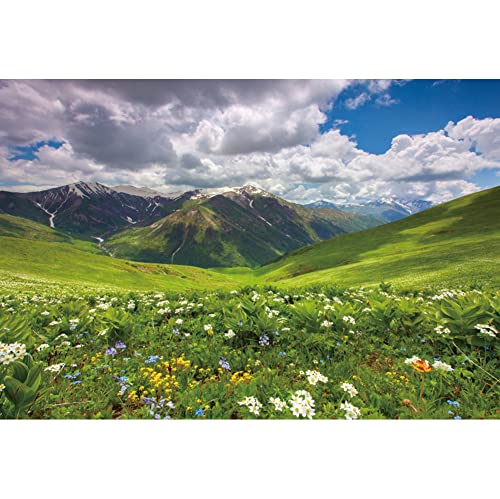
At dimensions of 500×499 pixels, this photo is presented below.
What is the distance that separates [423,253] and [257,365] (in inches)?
1501

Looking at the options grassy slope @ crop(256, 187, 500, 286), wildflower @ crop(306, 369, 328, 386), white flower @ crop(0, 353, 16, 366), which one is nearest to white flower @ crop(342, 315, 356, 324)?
wildflower @ crop(306, 369, 328, 386)

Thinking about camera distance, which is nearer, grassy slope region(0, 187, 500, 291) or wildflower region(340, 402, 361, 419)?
wildflower region(340, 402, 361, 419)

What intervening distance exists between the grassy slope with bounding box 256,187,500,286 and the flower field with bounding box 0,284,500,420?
48.5 ft

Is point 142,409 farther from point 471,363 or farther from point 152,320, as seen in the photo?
point 471,363

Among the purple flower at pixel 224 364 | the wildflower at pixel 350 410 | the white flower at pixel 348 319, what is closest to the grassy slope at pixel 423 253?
the white flower at pixel 348 319

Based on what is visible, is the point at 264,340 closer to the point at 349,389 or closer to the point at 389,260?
the point at 349,389

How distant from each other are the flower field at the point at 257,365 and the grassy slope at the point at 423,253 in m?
14.8

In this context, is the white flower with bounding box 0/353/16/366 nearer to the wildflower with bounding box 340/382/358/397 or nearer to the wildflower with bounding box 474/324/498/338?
the wildflower with bounding box 340/382/358/397

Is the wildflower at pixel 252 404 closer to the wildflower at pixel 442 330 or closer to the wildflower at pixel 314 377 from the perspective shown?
the wildflower at pixel 314 377

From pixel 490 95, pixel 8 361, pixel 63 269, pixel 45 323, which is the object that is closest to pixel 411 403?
pixel 8 361

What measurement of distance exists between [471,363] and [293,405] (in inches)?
115

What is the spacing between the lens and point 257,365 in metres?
4.25

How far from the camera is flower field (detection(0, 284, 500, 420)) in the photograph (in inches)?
123

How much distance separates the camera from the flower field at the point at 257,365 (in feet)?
10.2
